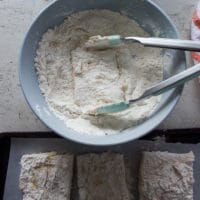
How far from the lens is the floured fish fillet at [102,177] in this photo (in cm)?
88

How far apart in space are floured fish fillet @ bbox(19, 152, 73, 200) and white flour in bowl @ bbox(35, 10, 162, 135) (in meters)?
0.13

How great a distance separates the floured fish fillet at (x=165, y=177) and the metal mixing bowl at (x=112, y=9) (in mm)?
139

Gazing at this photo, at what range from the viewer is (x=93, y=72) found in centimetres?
86

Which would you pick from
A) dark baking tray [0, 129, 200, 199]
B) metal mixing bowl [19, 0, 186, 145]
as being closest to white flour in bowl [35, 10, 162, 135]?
metal mixing bowl [19, 0, 186, 145]

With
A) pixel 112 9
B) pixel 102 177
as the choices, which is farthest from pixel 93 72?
pixel 102 177

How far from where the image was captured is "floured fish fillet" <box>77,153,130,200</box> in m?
0.88

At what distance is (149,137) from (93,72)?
9.0 inches

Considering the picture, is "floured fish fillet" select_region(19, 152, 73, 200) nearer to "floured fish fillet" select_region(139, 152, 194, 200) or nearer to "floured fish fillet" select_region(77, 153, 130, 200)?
"floured fish fillet" select_region(77, 153, 130, 200)

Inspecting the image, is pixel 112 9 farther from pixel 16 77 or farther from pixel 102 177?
pixel 102 177

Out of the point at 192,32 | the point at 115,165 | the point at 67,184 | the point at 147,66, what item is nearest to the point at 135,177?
the point at 115,165

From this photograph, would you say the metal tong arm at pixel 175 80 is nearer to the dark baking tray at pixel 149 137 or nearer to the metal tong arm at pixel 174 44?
the metal tong arm at pixel 174 44

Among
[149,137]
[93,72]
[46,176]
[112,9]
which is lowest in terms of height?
[46,176]

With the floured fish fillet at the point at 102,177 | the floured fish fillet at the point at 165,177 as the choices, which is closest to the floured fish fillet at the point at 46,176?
the floured fish fillet at the point at 102,177

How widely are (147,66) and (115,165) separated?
0.84ft
